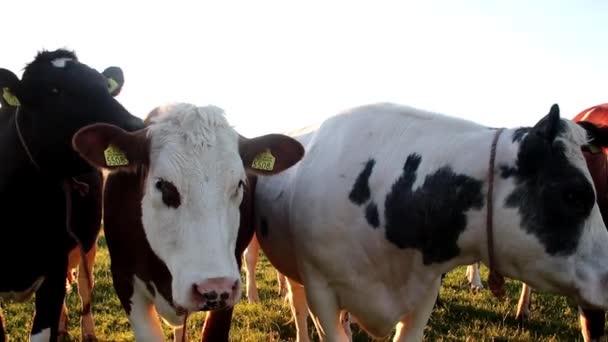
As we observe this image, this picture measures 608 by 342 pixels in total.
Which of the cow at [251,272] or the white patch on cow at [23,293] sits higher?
the white patch on cow at [23,293]

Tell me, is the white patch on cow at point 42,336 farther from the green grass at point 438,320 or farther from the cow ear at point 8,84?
the cow ear at point 8,84

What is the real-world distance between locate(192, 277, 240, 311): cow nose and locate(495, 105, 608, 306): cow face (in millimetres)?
1447

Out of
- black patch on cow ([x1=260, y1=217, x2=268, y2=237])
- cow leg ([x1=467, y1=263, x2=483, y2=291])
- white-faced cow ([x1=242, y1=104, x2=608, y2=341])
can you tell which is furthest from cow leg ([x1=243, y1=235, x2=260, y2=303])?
cow leg ([x1=467, y1=263, x2=483, y2=291])

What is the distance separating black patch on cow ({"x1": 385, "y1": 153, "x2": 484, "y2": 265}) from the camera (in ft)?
11.3

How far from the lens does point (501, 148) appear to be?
3396mm

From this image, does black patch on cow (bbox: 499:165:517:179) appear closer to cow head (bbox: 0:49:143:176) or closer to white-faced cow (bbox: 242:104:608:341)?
white-faced cow (bbox: 242:104:608:341)

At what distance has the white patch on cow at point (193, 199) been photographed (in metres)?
3.07

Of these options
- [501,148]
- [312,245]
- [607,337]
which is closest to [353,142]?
[312,245]

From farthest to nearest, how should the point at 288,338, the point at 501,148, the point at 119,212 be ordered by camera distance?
the point at 288,338, the point at 119,212, the point at 501,148

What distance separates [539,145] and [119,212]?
2443 mm

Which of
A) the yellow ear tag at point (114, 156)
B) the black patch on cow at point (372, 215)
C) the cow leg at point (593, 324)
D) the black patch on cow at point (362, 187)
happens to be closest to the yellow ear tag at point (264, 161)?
the black patch on cow at point (362, 187)

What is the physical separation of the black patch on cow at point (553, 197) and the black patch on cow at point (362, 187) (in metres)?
0.94

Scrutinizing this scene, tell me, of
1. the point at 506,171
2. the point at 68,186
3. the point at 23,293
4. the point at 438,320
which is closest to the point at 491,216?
the point at 506,171

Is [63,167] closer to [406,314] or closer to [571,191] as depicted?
[406,314]
